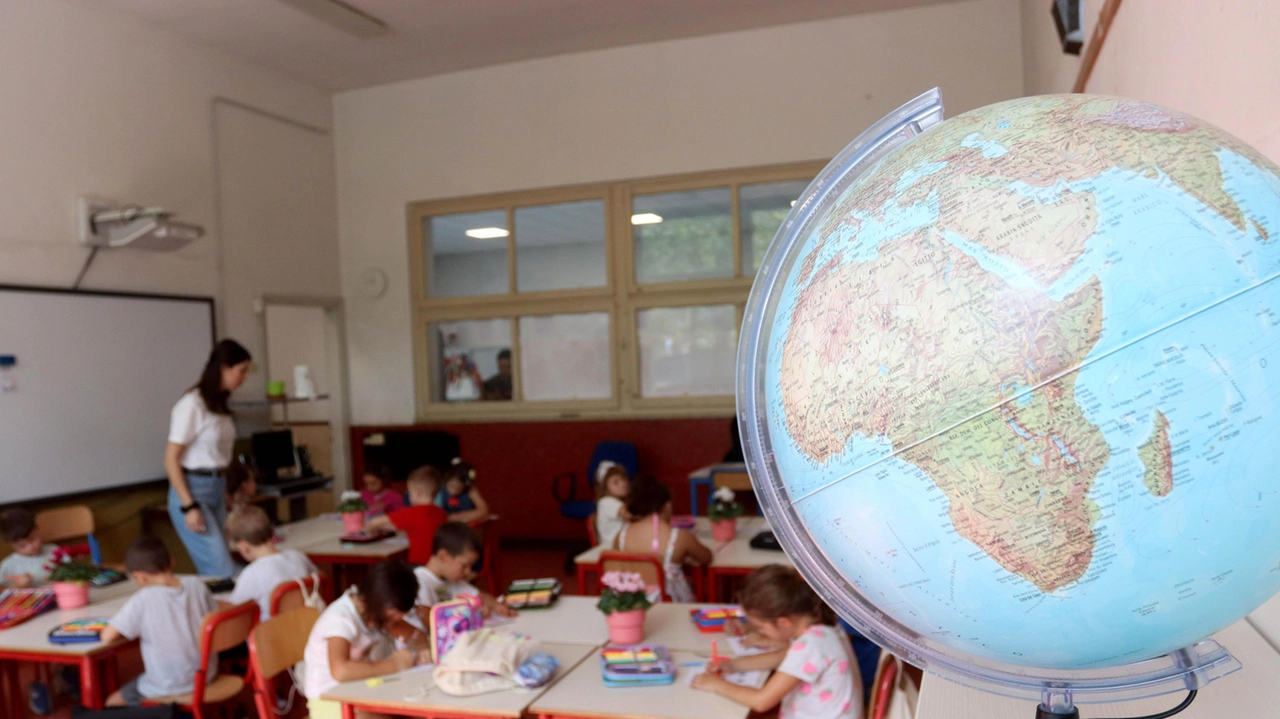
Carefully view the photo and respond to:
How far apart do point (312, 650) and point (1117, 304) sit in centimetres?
261

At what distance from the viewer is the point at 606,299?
24.1 ft

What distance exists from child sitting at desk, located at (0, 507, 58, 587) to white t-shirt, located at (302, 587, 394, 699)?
2155 mm

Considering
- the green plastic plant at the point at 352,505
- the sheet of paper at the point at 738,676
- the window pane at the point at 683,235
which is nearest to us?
the sheet of paper at the point at 738,676

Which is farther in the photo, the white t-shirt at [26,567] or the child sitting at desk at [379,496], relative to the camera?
the child sitting at desk at [379,496]

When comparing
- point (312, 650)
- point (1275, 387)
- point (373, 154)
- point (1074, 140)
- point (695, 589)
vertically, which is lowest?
point (695, 589)

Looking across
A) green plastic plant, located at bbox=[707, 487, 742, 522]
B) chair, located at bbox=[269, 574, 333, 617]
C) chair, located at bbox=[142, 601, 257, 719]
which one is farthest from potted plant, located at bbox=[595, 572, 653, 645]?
green plastic plant, located at bbox=[707, 487, 742, 522]

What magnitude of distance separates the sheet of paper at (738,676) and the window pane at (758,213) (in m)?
4.79

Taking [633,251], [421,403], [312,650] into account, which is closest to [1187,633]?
[312,650]

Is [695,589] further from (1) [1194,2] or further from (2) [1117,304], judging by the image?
(2) [1117,304]

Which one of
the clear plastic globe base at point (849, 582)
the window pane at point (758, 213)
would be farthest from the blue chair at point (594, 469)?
the clear plastic globe base at point (849, 582)

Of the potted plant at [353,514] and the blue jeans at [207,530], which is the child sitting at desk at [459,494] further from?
the blue jeans at [207,530]

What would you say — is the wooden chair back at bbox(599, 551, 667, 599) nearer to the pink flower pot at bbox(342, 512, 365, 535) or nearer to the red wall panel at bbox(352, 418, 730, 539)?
the pink flower pot at bbox(342, 512, 365, 535)

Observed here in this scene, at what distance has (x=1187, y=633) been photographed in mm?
720

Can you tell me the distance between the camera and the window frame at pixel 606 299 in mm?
7027
